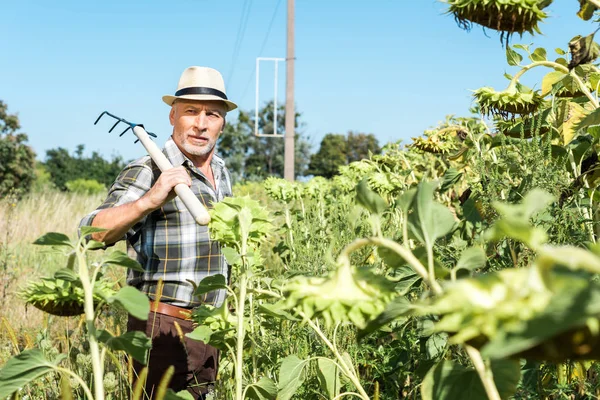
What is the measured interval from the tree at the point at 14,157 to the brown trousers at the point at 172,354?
1781 cm

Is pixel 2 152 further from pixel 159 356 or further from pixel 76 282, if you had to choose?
pixel 76 282

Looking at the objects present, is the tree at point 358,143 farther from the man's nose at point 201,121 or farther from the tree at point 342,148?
the man's nose at point 201,121

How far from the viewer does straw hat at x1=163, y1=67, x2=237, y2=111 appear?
8.69ft

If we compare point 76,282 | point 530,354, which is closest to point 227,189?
point 76,282

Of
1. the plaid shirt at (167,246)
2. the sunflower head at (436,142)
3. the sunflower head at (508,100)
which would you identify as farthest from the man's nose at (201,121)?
the sunflower head at (508,100)

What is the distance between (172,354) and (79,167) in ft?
123

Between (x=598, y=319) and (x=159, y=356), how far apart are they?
210 centimetres

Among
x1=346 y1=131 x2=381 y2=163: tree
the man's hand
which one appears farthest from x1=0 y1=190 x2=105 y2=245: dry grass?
x1=346 y1=131 x2=381 y2=163: tree

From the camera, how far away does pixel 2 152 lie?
19438 mm

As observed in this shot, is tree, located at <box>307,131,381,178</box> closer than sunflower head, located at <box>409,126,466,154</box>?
No

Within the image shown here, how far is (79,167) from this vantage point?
1489 inches

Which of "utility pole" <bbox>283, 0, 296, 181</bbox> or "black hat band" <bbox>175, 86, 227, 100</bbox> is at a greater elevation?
"utility pole" <bbox>283, 0, 296, 181</bbox>

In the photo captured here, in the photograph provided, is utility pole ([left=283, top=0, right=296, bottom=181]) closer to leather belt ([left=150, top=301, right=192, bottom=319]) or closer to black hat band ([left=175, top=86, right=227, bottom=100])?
black hat band ([left=175, top=86, right=227, bottom=100])

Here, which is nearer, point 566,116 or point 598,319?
point 598,319
